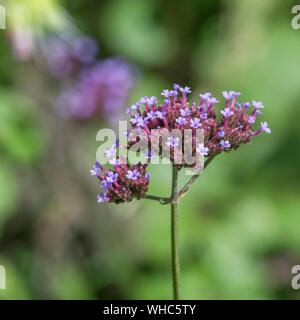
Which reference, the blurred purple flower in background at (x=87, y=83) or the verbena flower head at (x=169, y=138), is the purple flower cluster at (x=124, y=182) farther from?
the blurred purple flower in background at (x=87, y=83)

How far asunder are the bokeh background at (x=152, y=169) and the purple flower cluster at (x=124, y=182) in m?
1.76

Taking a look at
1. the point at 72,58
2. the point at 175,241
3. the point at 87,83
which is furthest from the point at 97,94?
the point at 175,241

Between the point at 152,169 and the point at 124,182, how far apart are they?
2.56 metres

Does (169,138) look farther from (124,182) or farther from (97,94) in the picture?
(97,94)

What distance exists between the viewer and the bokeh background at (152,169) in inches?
155

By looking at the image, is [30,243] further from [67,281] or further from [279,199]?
[279,199]

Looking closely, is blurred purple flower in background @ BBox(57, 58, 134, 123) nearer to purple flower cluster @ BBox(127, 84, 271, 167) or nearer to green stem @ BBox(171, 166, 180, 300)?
purple flower cluster @ BBox(127, 84, 271, 167)

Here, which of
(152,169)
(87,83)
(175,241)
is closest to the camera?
(175,241)

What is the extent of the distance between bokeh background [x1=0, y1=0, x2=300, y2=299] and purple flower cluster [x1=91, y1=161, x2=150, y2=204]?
1.76 m

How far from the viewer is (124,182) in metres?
1.86

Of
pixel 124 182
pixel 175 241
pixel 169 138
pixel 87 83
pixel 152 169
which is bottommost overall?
pixel 175 241

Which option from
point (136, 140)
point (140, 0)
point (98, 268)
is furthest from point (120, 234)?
point (136, 140)

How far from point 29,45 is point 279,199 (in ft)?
7.50

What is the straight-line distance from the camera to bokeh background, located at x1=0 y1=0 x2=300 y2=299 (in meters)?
3.94
